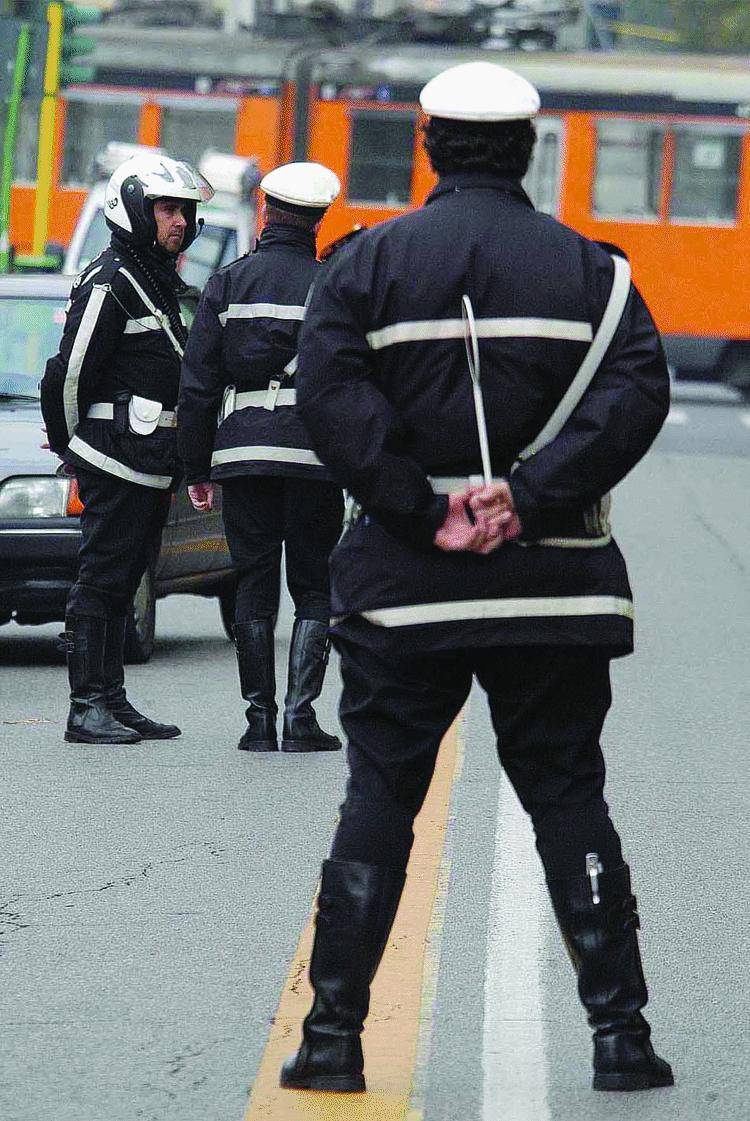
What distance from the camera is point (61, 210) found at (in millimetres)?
28000

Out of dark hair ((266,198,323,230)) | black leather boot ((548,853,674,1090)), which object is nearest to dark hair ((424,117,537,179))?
black leather boot ((548,853,674,1090))

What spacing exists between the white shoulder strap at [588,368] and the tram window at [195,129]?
945 inches

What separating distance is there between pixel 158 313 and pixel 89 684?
1.27 meters

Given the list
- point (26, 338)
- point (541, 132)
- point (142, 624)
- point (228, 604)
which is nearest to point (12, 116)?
point (26, 338)

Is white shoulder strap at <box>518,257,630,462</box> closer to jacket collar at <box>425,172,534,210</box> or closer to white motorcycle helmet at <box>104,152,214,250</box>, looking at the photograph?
jacket collar at <box>425,172,534,210</box>

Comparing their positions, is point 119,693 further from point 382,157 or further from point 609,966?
point 382,157

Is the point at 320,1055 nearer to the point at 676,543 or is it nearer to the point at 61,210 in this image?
the point at 676,543

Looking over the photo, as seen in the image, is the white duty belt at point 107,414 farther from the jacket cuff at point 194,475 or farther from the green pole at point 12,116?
the green pole at point 12,116

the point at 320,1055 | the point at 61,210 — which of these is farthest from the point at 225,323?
the point at 61,210

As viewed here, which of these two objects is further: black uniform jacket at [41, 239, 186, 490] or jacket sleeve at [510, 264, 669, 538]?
black uniform jacket at [41, 239, 186, 490]

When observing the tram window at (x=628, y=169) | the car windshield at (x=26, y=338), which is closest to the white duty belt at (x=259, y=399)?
the car windshield at (x=26, y=338)

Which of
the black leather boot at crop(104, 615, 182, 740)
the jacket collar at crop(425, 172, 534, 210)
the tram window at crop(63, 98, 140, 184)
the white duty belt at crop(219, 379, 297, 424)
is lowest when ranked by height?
the tram window at crop(63, 98, 140, 184)

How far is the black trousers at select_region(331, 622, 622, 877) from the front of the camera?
4.21 meters

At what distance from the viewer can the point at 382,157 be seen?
2820cm
